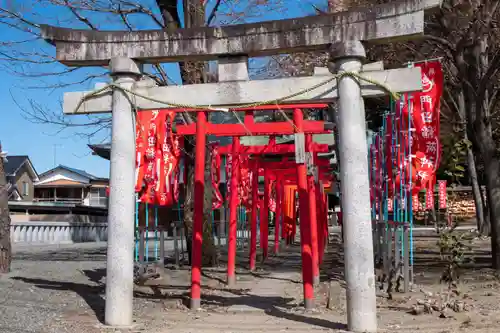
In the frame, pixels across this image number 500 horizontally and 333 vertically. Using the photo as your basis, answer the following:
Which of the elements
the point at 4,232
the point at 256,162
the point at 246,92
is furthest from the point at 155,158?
the point at 256,162

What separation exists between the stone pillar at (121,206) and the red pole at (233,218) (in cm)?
417

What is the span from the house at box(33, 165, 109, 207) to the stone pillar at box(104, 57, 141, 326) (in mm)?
45613

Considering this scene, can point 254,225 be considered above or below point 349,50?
below

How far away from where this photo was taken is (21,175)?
4759cm

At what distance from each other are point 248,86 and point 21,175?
45.6m

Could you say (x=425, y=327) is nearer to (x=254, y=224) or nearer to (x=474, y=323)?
(x=474, y=323)

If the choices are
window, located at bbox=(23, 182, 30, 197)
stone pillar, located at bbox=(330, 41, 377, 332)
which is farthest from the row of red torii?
window, located at bbox=(23, 182, 30, 197)

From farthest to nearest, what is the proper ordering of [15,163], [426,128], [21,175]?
[21,175] < [15,163] < [426,128]

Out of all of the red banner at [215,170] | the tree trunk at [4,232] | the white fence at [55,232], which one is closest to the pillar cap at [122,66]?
the tree trunk at [4,232]

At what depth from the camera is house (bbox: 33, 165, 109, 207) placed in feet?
168

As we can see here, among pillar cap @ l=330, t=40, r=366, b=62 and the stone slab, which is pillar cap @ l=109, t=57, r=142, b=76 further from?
pillar cap @ l=330, t=40, r=366, b=62

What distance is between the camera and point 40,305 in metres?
7.48

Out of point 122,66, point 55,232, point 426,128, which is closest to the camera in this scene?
point 122,66

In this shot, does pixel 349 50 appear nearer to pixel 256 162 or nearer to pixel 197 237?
pixel 197 237
